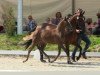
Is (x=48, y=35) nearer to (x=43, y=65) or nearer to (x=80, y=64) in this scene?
(x=43, y=65)

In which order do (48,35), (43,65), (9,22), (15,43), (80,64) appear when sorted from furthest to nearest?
(9,22) → (15,43) → (48,35) → (80,64) → (43,65)

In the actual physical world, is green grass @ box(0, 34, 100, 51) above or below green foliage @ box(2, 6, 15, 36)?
below

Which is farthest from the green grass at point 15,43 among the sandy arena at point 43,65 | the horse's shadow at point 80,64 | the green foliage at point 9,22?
the horse's shadow at point 80,64

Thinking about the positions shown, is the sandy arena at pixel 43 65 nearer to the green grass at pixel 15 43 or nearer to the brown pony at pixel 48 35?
the brown pony at pixel 48 35

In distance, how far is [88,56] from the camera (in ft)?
69.3

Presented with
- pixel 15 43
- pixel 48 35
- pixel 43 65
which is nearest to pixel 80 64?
pixel 43 65

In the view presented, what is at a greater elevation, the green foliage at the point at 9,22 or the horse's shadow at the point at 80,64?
the green foliage at the point at 9,22


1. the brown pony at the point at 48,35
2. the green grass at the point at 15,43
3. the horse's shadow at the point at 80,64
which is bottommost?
the horse's shadow at the point at 80,64

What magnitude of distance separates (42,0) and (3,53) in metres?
6.16

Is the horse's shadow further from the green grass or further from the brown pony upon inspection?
the green grass

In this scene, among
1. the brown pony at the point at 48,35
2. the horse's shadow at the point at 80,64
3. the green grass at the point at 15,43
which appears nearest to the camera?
the horse's shadow at the point at 80,64

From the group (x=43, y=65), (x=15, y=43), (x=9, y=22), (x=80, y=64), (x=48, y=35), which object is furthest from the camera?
(x=9, y=22)

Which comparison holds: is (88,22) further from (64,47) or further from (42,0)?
(64,47)

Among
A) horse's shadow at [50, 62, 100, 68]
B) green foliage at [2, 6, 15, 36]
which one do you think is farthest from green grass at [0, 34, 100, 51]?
horse's shadow at [50, 62, 100, 68]
